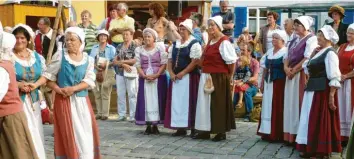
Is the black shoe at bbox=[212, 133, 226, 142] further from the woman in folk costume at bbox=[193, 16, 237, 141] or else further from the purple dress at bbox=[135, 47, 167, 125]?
the purple dress at bbox=[135, 47, 167, 125]

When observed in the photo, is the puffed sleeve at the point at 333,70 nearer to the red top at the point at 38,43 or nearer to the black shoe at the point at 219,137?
the black shoe at the point at 219,137

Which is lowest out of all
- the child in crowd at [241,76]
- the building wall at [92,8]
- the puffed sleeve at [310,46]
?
the child in crowd at [241,76]

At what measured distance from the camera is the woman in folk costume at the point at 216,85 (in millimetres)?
8117

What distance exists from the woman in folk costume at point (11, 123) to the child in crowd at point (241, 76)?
238 inches

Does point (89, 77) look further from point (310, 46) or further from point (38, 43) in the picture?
point (38, 43)

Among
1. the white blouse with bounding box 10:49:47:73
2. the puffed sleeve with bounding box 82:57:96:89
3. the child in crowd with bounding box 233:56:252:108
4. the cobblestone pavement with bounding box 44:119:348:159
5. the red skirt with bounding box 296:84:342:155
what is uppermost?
the white blouse with bounding box 10:49:47:73

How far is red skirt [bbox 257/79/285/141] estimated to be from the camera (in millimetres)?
8055

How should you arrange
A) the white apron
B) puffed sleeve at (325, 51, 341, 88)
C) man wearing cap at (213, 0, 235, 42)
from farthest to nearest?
man wearing cap at (213, 0, 235, 42) < the white apron < puffed sleeve at (325, 51, 341, 88)

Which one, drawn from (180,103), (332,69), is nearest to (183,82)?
(180,103)

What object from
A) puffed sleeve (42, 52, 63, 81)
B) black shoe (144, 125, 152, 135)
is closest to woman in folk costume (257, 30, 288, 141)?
black shoe (144, 125, 152, 135)

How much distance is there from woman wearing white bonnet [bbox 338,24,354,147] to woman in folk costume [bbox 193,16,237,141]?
1.50 meters

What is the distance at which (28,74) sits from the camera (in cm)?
627

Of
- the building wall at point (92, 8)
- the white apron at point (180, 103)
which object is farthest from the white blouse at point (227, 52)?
the building wall at point (92, 8)

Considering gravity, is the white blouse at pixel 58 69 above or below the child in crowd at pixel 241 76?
above
